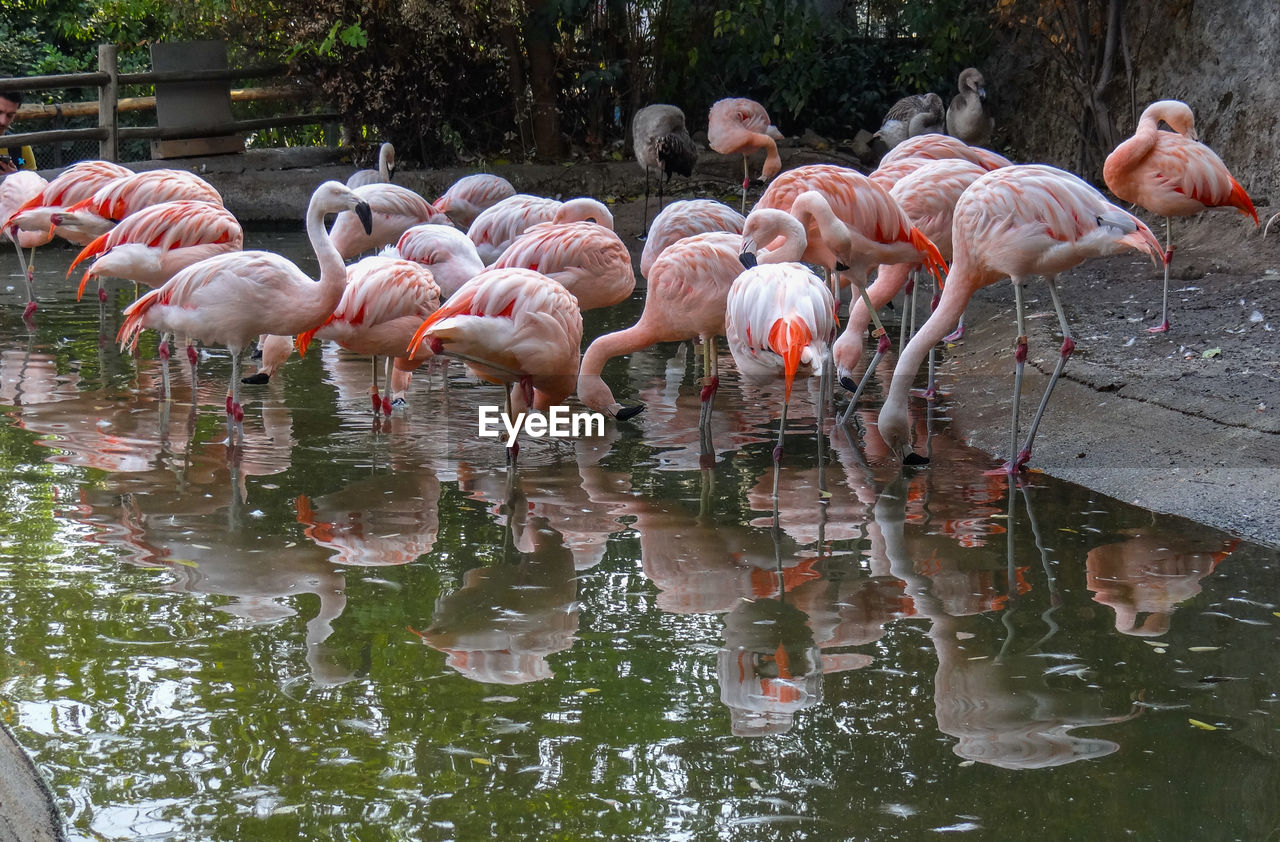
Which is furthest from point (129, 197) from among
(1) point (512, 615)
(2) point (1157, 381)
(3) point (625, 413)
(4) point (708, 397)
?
(2) point (1157, 381)

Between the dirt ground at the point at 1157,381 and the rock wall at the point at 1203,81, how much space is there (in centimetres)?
113

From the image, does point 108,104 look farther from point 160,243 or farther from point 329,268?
point 329,268

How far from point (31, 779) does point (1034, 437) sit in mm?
3833

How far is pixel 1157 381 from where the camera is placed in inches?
210

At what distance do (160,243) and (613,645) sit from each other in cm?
384

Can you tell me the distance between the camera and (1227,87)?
9992mm

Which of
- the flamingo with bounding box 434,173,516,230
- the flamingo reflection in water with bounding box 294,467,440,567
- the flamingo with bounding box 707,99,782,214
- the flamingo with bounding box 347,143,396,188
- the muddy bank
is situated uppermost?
the flamingo with bounding box 707,99,782,214

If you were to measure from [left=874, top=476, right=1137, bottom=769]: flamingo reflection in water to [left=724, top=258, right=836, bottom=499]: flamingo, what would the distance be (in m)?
1.27

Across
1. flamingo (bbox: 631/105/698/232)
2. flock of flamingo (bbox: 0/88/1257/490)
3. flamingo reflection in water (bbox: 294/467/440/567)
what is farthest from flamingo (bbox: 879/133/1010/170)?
flamingo (bbox: 631/105/698/232)

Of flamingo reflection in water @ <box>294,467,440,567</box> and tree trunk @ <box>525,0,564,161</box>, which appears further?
tree trunk @ <box>525,0,564,161</box>

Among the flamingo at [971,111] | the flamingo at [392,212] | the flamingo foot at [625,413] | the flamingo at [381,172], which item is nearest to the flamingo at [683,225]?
the flamingo foot at [625,413]

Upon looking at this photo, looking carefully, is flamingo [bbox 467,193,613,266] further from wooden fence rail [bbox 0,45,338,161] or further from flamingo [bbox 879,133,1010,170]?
wooden fence rail [bbox 0,45,338,161]

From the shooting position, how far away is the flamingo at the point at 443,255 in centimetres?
646

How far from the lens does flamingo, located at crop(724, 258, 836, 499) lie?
4.38 m
